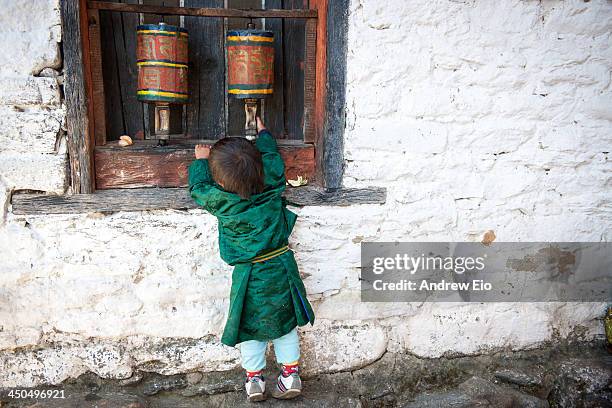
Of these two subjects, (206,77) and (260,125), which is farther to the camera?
(206,77)

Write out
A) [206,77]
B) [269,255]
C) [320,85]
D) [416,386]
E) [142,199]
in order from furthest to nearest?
[416,386] < [206,77] < [320,85] < [142,199] < [269,255]

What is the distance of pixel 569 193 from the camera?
124 inches

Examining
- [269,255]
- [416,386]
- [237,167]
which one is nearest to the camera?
[237,167]

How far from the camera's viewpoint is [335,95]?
9.25ft

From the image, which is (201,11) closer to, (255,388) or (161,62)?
(161,62)

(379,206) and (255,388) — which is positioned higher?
(379,206)

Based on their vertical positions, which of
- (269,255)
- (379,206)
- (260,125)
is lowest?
(269,255)

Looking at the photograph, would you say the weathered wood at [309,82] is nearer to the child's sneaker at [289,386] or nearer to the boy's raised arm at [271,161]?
the boy's raised arm at [271,161]

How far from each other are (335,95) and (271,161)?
18.2 inches

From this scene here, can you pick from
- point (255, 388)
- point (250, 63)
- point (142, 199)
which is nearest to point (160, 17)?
point (250, 63)

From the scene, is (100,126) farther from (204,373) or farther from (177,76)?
(204,373)

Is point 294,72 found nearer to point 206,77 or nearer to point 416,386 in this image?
point 206,77

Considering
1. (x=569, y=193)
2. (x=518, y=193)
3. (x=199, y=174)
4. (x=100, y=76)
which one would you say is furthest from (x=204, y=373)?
(x=569, y=193)

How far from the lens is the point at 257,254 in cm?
260
